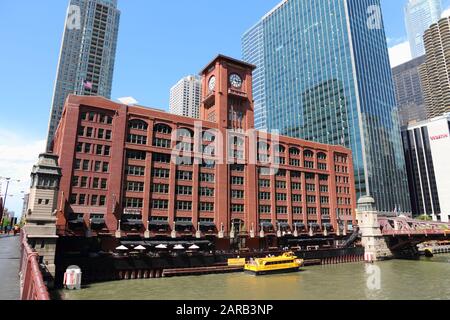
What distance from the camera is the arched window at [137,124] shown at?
6788 cm

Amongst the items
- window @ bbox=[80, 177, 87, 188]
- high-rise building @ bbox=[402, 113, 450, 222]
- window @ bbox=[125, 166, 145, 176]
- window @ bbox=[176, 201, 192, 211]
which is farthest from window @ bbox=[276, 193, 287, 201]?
high-rise building @ bbox=[402, 113, 450, 222]

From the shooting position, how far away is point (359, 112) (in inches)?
5143

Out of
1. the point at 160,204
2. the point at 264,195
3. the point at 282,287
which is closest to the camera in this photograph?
the point at 282,287

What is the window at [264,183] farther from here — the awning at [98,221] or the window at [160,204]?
the awning at [98,221]

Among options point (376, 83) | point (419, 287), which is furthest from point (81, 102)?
point (376, 83)

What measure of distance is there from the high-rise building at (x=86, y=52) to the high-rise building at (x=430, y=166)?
176m

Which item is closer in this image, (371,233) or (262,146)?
(262,146)

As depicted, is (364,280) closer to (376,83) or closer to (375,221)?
(375,221)

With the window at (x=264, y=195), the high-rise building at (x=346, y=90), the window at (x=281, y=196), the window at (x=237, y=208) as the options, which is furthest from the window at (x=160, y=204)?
the high-rise building at (x=346, y=90)

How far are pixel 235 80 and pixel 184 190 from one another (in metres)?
33.9

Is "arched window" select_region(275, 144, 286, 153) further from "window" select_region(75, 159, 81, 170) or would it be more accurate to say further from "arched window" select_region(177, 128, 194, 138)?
"window" select_region(75, 159, 81, 170)

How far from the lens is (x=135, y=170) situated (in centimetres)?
6638

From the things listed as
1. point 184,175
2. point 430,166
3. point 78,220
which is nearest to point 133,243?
point 78,220

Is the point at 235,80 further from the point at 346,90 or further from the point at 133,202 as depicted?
the point at 346,90
